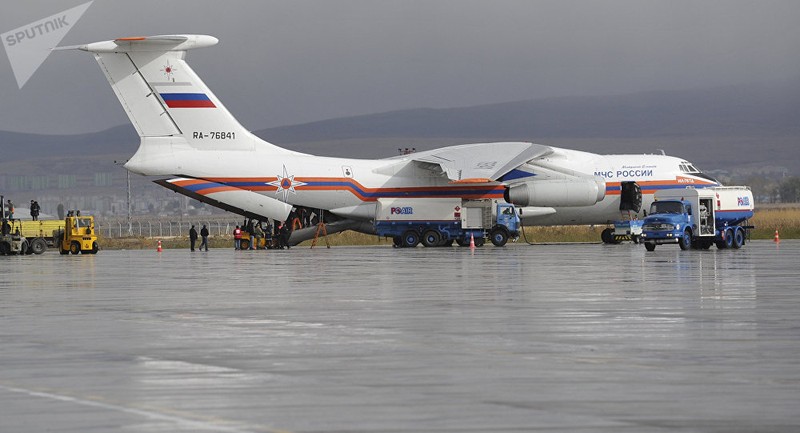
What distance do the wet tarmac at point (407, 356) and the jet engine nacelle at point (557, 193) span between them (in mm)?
25380

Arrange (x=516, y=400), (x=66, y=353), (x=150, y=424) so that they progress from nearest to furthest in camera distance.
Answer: (x=150, y=424)
(x=516, y=400)
(x=66, y=353)

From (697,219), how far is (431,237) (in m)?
12.5

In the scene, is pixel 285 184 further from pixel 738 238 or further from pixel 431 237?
pixel 738 238

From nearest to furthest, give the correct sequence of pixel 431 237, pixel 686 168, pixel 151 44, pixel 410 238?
pixel 151 44 → pixel 410 238 → pixel 431 237 → pixel 686 168

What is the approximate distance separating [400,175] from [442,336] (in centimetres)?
3895

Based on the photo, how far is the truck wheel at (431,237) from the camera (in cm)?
5419

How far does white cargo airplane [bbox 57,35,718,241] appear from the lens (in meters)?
50.8

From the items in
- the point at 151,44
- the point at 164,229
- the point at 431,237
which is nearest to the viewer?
the point at 151,44

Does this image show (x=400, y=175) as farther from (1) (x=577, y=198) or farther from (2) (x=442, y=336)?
(2) (x=442, y=336)

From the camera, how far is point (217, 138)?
5191 centimetres

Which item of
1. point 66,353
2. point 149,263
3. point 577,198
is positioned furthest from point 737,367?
point 577,198

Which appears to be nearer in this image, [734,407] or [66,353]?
[734,407]

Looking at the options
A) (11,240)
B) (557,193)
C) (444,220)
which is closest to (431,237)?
(444,220)

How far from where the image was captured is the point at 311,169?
5266 centimetres
